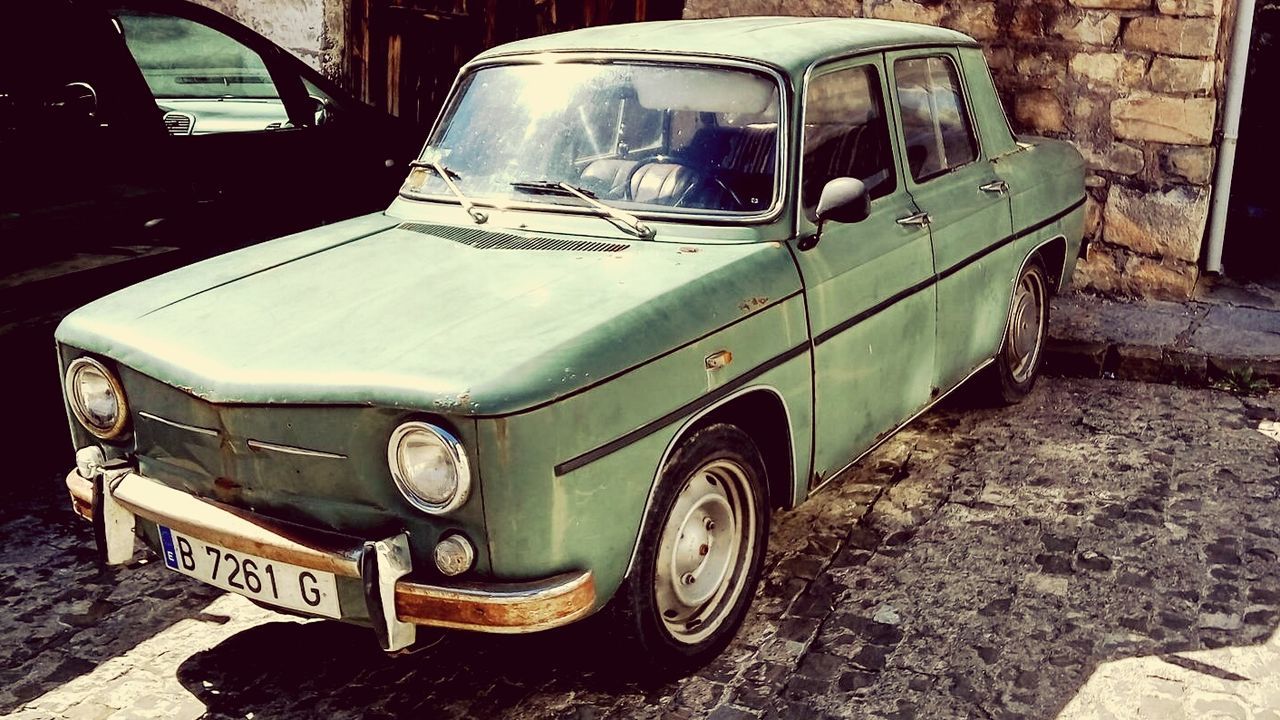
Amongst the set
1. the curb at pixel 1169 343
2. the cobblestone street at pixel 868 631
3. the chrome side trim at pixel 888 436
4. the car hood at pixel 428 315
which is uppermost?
the car hood at pixel 428 315

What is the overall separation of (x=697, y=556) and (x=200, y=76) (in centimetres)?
363

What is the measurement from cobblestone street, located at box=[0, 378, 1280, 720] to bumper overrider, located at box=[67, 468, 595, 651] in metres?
0.53

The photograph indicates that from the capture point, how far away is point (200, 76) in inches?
226

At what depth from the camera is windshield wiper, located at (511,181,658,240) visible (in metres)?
3.77

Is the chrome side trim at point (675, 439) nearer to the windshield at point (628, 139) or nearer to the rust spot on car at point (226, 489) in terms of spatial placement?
the windshield at point (628, 139)

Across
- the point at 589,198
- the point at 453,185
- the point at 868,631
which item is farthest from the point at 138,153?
the point at 868,631

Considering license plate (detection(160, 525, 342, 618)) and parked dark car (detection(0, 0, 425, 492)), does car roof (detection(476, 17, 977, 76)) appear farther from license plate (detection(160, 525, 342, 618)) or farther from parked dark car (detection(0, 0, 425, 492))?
license plate (detection(160, 525, 342, 618))

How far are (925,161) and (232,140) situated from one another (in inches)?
121

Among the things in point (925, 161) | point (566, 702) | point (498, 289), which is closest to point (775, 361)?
point (498, 289)

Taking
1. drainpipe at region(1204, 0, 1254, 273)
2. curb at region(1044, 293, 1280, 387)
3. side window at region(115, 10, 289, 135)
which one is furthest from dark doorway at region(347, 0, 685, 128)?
curb at region(1044, 293, 1280, 387)

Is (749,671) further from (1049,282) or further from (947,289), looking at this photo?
(1049,282)

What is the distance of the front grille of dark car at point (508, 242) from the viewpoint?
3.74m

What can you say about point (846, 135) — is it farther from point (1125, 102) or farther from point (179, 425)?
point (1125, 102)

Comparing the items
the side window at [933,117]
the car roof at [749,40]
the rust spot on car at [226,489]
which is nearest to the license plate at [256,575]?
the rust spot on car at [226,489]
